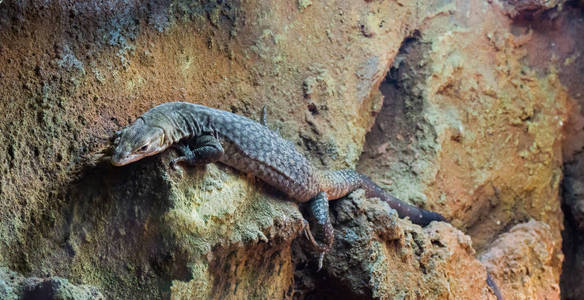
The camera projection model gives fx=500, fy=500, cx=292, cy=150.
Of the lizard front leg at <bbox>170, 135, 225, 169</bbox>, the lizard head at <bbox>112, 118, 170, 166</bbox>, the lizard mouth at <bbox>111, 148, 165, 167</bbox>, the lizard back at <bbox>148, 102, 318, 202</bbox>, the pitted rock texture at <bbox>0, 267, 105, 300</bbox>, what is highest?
the lizard back at <bbox>148, 102, 318, 202</bbox>

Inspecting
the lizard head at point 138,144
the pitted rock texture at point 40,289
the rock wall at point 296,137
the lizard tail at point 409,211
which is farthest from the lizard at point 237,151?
the pitted rock texture at point 40,289

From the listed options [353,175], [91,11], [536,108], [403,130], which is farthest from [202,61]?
[536,108]

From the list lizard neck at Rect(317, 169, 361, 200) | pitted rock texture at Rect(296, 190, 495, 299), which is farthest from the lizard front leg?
pitted rock texture at Rect(296, 190, 495, 299)

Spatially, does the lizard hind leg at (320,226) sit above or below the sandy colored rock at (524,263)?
below

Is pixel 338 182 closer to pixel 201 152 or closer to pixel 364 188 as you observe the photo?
pixel 364 188

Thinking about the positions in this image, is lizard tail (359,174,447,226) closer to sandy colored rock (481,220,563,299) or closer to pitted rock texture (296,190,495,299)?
pitted rock texture (296,190,495,299)

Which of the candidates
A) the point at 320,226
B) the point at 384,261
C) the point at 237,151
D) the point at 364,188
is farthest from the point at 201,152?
the point at 364,188

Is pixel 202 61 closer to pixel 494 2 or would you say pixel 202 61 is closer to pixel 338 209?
pixel 338 209

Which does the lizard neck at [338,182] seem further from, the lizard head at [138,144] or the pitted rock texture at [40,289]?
Result: the pitted rock texture at [40,289]
